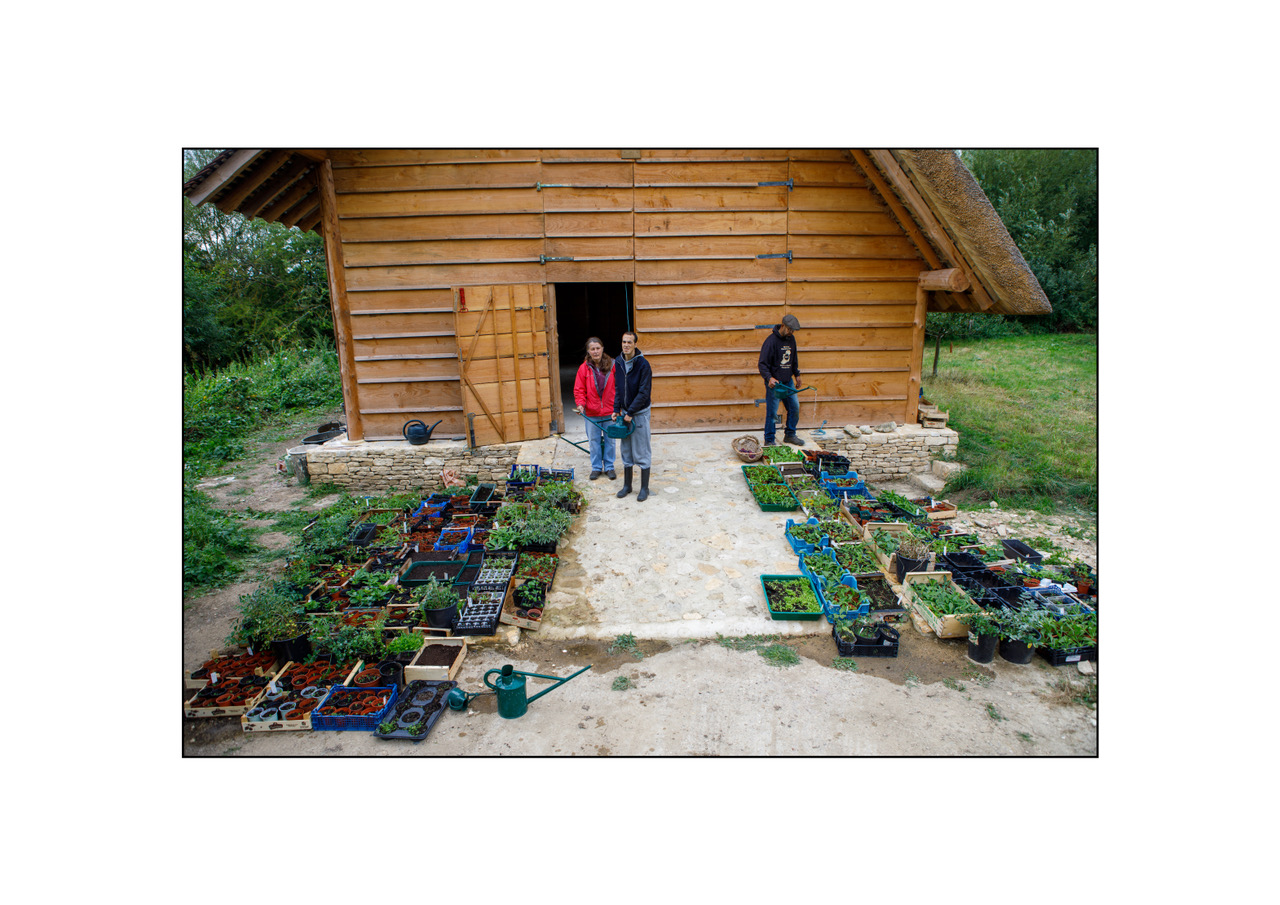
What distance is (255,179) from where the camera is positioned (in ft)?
22.5

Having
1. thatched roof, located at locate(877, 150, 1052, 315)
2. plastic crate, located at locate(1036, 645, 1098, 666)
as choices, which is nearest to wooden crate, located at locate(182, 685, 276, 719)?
plastic crate, located at locate(1036, 645, 1098, 666)

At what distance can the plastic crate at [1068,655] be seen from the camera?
445 cm

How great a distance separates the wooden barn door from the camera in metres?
8.05

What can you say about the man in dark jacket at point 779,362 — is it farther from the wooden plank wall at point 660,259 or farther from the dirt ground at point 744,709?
the dirt ground at point 744,709

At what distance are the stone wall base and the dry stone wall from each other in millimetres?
4714

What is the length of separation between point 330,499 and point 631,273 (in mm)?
5166

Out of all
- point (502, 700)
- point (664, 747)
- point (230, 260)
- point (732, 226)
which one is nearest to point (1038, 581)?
point (664, 747)

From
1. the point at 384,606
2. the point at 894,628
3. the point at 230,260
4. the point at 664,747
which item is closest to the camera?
the point at 664,747

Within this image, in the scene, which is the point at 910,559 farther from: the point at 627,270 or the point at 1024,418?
the point at 1024,418

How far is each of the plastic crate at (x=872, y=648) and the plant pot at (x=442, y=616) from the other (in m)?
2.99

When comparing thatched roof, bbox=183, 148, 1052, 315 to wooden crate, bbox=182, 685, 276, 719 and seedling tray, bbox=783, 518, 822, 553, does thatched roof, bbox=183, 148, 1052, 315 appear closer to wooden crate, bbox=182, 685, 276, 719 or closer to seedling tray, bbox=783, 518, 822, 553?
seedling tray, bbox=783, 518, 822, 553

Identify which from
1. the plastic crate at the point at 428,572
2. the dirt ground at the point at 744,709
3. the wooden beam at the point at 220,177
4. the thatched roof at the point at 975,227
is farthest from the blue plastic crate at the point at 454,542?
the thatched roof at the point at 975,227

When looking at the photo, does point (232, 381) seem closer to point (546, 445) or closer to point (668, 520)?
point (546, 445)

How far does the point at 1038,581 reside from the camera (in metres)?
5.45
